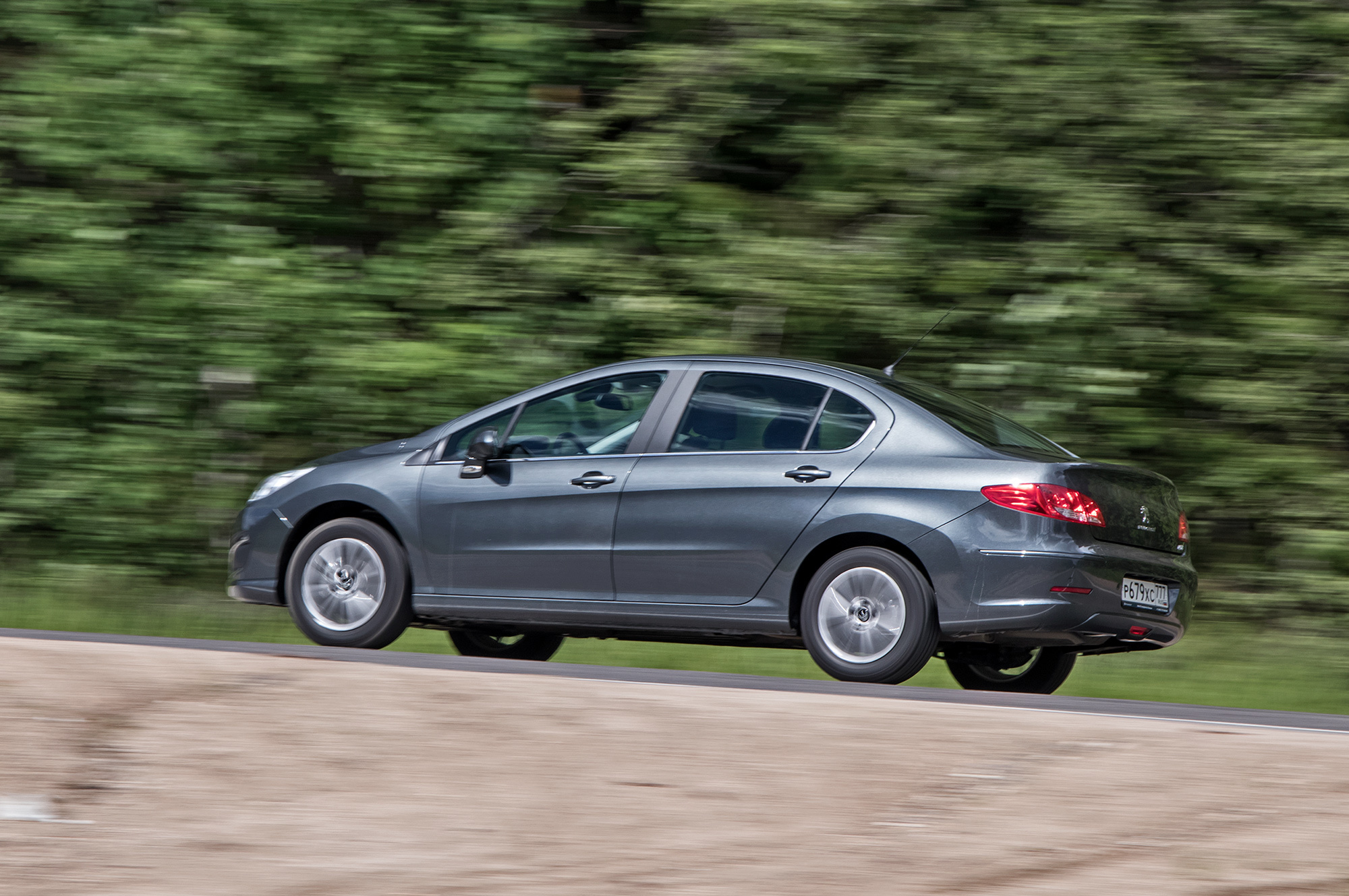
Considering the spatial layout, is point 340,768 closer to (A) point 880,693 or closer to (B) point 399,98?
(A) point 880,693

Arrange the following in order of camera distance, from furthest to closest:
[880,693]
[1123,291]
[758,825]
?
[1123,291] < [880,693] < [758,825]

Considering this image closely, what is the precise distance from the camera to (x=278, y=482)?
7793 millimetres

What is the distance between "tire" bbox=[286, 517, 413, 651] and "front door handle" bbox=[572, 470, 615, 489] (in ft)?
3.27

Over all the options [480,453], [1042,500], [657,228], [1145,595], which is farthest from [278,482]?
[1145,595]

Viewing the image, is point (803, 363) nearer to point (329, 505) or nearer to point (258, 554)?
point (329, 505)

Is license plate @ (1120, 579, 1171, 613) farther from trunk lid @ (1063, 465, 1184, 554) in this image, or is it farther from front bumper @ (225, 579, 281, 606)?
front bumper @ (225, 579, 281, 606)

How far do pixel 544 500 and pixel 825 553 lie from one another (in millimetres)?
1377

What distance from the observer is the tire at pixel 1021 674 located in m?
7.47

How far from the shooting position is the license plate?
6.39m

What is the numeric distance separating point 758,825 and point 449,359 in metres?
7.98

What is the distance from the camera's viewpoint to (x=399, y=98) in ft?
36.6

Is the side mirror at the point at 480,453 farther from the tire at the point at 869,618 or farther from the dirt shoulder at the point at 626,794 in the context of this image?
the dirt shoulder at the point at 626,794

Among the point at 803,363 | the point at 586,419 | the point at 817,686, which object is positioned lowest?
the point at 817,686

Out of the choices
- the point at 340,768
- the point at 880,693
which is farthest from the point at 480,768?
the point at 880,693
